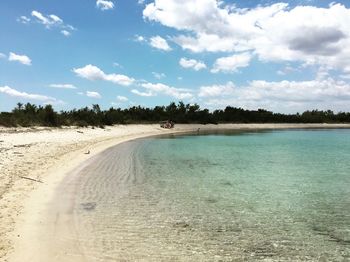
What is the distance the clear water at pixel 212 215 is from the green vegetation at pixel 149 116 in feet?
104

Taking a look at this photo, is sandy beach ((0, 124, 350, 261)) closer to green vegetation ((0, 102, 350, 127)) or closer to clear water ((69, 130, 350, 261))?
clear water ((69, 130, 350, 261))

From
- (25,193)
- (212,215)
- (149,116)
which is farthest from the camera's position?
(149,116)

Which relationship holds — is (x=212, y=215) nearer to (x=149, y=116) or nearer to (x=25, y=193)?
(x=25, y=193)

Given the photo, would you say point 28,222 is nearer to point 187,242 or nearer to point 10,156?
point 187,242

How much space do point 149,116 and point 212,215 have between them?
81.6m

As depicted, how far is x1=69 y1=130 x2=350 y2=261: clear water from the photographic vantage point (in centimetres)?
721

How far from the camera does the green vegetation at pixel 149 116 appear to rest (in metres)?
49.3

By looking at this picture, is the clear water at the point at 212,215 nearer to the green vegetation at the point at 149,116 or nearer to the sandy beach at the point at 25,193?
the sandy beach at the point at 25,193

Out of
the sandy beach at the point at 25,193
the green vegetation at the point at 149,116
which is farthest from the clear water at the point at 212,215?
the green vegetation at the point at 149,116

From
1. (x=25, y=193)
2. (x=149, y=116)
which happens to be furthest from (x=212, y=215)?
(x=149, y=116)

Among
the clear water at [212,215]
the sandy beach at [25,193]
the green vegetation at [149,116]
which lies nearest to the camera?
the sandy beach at [25,193]

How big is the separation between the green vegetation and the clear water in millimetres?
31564

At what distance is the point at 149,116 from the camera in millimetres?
91125

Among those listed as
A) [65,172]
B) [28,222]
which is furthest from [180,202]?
[65,172]
